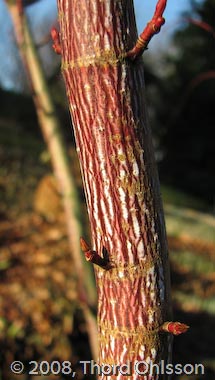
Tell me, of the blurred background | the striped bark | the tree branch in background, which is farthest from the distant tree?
the striped bark

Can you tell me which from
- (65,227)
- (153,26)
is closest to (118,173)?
(153,26)

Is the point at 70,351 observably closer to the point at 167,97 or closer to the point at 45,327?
the point at 45,327

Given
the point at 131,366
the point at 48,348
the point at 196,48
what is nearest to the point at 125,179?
the point at 131,366

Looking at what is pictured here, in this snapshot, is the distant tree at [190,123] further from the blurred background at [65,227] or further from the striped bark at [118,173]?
the striped bark at [118,173]

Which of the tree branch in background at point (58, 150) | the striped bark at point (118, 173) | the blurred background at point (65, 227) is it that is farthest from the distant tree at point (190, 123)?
the striped bark at point (118, 173)

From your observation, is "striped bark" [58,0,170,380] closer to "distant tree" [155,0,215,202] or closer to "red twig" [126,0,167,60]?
"red twig" [126,0,167,60]
